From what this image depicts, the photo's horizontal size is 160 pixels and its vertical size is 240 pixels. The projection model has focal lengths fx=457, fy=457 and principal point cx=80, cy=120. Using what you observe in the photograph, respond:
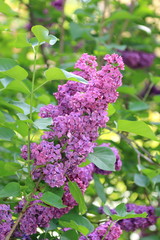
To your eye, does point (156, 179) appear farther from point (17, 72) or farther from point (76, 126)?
point (17, 72)

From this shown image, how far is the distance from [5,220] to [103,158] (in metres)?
0.31

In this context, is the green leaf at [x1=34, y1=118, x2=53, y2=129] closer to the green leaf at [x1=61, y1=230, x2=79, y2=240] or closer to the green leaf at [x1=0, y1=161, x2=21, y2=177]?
the green leaf at [x1=0, y1=161, x2=21, y2=177]

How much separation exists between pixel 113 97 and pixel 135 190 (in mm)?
1494

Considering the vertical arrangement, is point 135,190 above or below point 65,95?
below

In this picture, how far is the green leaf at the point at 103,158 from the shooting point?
1.14m

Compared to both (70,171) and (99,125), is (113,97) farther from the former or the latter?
(70,171)

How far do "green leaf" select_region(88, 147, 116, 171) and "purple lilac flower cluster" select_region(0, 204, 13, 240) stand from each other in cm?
28

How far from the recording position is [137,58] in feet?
9.29

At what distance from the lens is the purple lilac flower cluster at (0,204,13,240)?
47.4 inches

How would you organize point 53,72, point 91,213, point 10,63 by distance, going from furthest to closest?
point 91,213, point 10,63, point 53,72

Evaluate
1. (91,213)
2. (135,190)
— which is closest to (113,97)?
(91,213)

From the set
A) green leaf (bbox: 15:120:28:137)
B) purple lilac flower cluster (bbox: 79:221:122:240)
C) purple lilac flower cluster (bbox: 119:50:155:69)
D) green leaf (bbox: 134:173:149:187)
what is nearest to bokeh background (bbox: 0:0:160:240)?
purple lilac flower cluster (bbox: 119:50:155:69)

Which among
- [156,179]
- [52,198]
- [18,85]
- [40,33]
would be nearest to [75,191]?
[52,198]

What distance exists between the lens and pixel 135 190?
2.52m
